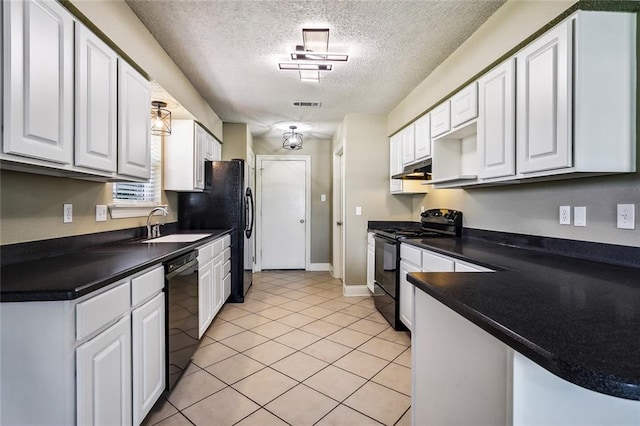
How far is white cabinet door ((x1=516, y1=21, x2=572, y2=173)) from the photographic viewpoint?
154cm

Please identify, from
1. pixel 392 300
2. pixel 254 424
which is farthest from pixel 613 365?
pixel 392 300

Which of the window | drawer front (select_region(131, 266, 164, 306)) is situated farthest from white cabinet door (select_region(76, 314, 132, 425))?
the window

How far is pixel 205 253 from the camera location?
8.91 ft

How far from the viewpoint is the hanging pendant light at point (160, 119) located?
2.84 meters

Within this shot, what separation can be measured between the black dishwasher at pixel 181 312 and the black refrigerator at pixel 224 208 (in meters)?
1.43

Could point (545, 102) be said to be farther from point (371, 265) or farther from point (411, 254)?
point (371, 265)

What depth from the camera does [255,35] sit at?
2.33m

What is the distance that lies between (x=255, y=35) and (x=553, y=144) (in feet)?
6.81

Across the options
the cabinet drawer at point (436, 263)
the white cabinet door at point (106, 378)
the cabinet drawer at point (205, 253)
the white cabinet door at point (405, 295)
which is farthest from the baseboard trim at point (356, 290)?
the white cabinet door at point (106, 378)

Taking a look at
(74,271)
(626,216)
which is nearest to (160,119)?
(74,271)

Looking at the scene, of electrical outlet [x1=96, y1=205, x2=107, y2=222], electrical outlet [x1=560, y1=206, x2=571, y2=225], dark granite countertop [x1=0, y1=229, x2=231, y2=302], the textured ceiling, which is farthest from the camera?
electrical outlet [x1=96, y1=205, x2=107, y2=222]

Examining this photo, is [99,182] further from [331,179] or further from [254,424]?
[331,179]

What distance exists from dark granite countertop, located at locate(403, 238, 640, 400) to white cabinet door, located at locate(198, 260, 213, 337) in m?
1.90

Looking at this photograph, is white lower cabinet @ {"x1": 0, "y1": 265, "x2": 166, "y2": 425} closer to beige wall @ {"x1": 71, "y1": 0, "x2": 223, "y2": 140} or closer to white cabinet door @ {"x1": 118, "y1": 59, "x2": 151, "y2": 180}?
white cabinet door @ {"x1": 118, "y1": 59, "x2": 151, "y2": 180}
